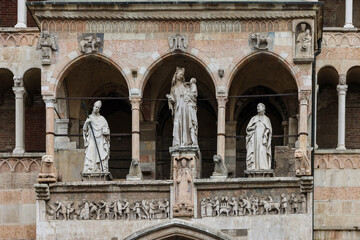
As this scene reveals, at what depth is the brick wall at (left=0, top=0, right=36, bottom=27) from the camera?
44875 millimetres

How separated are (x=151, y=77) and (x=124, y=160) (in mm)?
2343

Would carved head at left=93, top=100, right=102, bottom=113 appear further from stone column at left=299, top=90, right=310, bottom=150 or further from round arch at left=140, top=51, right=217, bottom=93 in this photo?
stone column at left=299, top=90, right=310, bottom=150

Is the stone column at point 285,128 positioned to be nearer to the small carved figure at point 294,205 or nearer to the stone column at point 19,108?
the small carved figure at point 294,205

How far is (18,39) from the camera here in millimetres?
43219

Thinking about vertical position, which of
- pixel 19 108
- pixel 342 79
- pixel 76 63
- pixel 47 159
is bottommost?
pixel 47 159

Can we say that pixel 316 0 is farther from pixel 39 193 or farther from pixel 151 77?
pixel 39 193

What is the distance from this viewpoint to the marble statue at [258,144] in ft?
132

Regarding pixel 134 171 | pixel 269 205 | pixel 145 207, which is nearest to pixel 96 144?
pixel 134 171

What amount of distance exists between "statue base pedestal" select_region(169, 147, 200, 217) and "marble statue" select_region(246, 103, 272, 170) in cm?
133

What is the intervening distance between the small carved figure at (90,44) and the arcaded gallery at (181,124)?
0.02 m

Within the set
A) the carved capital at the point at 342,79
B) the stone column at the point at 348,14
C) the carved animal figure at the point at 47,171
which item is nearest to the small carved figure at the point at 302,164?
the carved capital at the point at 342,79

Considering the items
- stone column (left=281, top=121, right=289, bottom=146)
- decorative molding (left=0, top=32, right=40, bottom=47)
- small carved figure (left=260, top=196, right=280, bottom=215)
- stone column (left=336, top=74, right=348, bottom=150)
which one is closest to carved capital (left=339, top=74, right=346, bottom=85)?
stone column (left=336, top=74, right=348, bottom=150)

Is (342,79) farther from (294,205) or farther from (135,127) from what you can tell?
(135,127)

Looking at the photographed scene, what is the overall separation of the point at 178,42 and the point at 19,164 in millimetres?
5001
